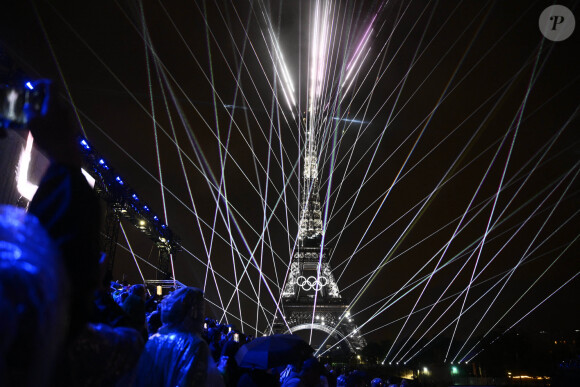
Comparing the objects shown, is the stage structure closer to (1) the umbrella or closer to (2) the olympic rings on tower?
(1) the umbrella

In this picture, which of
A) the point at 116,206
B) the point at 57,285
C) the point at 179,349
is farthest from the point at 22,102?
the point at 116,206

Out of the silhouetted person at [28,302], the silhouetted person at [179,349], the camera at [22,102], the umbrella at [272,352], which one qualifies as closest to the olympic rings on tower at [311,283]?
the umbrella at [272,352]

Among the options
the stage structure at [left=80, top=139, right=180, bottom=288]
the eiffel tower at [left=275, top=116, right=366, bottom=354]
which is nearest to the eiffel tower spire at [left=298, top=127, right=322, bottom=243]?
the eiffel tower at [left=275, top=116, right=366, bottom=354]

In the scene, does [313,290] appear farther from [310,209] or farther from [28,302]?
[28,302]

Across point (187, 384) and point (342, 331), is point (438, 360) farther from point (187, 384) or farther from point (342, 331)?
point (187, 384)

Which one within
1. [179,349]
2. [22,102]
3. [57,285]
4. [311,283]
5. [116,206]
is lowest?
[179,349]

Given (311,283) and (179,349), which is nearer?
(179,349)

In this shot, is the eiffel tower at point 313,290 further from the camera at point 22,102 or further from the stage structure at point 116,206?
the camera at point 22,102
